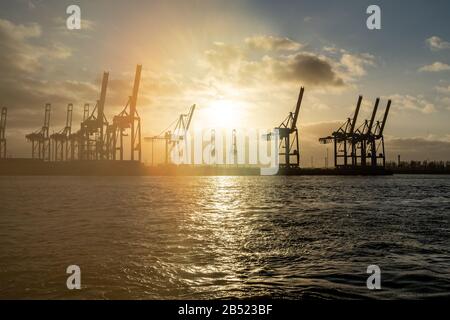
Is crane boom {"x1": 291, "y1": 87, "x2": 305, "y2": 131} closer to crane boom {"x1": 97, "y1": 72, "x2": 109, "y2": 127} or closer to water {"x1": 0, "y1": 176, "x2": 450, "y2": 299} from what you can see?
crane boom {"x1": 97, "y1": 72, "x2": 109, "y2": 127}

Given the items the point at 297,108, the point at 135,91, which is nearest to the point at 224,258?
the point at 135,91

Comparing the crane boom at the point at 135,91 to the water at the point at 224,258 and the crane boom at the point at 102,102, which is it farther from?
the water at the point at 224,258

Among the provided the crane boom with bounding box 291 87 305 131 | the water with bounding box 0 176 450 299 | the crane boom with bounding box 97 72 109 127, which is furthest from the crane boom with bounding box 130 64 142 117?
the water with bounding box 0 176 450 299

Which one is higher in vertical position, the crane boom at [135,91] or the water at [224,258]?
the crane boom at [135,91]

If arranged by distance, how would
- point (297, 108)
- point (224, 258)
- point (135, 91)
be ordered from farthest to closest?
point (297, 108), point (135, 91), point (224, 258)

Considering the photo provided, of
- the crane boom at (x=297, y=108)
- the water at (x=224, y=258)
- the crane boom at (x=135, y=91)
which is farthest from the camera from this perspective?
the crane boom at (x=297, y=108)

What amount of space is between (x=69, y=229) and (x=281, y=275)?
10328 millimetres

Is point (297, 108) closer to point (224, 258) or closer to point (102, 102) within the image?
point (102, 102)

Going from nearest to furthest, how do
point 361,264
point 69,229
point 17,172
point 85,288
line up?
point 85,288, point 361,264, point 69,229, point 17,172

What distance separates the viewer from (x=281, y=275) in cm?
803

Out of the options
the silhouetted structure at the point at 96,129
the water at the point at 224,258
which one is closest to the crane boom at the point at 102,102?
the silhouetted structure at the point at 96,129

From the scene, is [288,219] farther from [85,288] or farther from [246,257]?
[85,288]

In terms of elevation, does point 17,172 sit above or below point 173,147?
below
